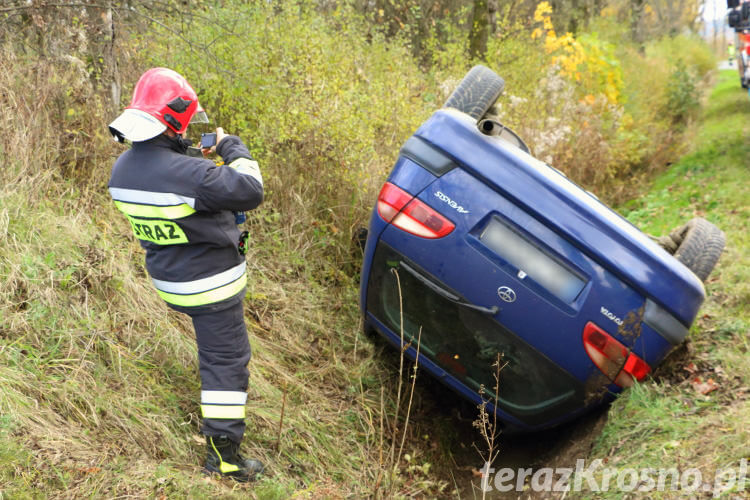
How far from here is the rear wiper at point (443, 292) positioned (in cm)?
299

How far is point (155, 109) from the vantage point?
2.63 m

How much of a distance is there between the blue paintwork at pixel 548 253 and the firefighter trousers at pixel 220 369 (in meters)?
0.99

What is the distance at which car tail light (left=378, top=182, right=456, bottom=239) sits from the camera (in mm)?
3016

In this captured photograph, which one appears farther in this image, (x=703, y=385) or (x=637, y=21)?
(x=637, y=21)

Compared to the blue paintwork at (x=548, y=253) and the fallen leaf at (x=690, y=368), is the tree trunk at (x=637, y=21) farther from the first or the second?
the blue paintwork at (x=548, y=253)

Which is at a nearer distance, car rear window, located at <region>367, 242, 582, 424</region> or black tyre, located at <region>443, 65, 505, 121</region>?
car rear window, located at <region>367, 242, 582, 424</region>

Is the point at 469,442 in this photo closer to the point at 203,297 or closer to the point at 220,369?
the point at 220,369

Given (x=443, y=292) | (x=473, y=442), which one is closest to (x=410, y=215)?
(x=443, y=292)

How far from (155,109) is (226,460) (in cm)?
163

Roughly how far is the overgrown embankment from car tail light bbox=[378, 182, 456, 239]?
1.06m

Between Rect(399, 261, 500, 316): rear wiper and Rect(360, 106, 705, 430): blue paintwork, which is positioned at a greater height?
Rect(360, 106, 705, 430): blue paintwork

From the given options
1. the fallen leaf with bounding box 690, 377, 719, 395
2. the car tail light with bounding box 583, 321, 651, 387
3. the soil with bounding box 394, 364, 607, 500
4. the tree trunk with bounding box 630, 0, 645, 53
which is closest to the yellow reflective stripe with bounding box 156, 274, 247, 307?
the soil with bounding box 394, 364, 607, 500

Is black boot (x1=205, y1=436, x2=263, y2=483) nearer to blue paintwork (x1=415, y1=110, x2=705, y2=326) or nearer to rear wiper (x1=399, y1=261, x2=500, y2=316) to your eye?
rear wiper (x1=399, y1=261, x2=500, y2=316)

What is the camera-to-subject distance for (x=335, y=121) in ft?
16.0
